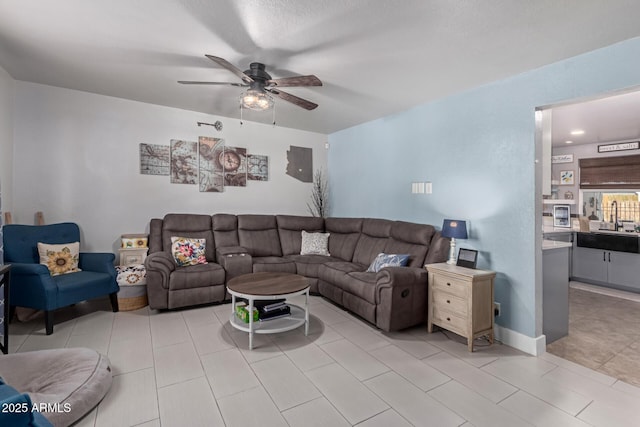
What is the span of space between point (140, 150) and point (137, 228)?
107 centimetres

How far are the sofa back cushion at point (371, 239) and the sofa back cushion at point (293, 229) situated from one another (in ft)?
3.10

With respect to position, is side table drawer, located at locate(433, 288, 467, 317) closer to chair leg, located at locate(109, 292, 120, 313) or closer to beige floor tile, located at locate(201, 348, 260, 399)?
beige floor tile, located at locate(201, 348, 260, 399)

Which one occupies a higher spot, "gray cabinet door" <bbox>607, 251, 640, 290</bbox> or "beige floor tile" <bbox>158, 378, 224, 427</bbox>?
"gray cabinet door" <bbox>607, 251, 640, 290</bbox>

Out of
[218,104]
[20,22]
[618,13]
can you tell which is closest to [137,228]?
[218,104]

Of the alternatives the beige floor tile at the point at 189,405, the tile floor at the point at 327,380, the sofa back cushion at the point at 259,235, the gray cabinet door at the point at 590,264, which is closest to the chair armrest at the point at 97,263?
the tile floor at the point at 327,380

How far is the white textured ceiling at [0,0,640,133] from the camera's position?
75.9 inches

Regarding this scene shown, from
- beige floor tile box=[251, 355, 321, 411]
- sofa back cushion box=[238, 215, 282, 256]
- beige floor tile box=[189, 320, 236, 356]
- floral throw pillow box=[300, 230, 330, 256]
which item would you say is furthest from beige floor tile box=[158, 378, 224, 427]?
floral throw pillow box=[300, 230, 330, 256]

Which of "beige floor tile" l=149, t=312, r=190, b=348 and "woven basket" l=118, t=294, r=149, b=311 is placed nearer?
"beige floor tile" l=149, t=312, r=190, b=348

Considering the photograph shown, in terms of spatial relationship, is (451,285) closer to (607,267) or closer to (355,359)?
(355,359)

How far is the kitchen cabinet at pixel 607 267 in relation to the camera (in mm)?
4457

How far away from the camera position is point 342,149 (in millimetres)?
5328

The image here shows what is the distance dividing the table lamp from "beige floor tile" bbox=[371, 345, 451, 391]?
44.2 inches

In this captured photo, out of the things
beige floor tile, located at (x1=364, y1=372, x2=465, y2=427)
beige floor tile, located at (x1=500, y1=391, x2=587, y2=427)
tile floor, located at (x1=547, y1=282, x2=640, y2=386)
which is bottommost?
tile floor, located at (x1=547, y1=282, x2=640, y2=386)

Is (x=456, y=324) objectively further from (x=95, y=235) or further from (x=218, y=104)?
(x=95, y=235)
